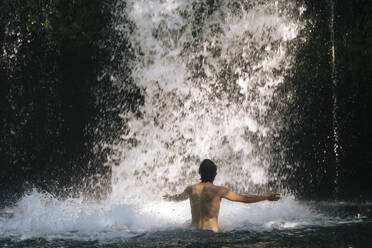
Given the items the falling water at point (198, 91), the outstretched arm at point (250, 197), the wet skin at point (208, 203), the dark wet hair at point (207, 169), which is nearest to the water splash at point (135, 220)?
the wet skin at point (208, 203)

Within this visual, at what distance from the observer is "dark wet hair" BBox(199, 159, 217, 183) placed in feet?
23.8

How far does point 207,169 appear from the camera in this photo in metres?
7.29

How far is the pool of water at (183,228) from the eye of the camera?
22.0 ft

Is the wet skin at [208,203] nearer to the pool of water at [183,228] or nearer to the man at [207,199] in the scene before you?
the man at [207,199]

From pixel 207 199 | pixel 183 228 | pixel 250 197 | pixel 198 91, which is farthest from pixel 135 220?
pixel 198 91

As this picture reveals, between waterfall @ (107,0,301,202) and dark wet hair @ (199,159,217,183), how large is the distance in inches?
217

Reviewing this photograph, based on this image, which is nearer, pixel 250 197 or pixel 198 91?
pixel 250 197

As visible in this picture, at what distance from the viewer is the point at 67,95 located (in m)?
14.0

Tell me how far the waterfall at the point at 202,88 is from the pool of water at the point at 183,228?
210cm

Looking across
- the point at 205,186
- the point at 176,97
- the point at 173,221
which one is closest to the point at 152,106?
the point at 176,97

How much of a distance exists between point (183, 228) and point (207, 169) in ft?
3.04

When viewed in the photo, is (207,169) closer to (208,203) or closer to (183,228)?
(208,203)

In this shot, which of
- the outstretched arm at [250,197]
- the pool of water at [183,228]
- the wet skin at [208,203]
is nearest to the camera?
the outstretched arm at [250,197]

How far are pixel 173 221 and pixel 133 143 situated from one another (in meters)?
4.68
